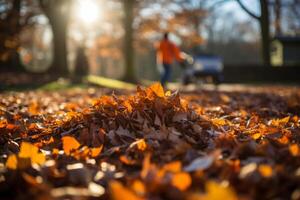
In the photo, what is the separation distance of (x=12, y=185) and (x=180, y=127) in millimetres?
1518

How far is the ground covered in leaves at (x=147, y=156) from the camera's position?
1891 millimetres

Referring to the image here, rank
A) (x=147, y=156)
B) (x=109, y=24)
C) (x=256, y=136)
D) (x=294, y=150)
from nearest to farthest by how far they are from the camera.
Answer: (x=147, y=156) < (x=294, y=150) < (x=256, y=136) < (x=109, y=24)

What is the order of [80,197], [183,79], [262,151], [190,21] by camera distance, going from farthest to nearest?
1. [190,21]
2. [183,79]
3. [262,151]
4. [80,197]

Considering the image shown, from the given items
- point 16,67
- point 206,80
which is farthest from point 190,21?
point 16,67

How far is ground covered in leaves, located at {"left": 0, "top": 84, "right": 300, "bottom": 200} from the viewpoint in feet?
6.20

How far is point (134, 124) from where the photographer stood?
3244 mm

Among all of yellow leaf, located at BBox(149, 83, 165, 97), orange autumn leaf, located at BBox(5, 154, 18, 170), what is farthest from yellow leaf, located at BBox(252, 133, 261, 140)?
orange autumn leaf, located at BBox(5, 154, 18, 170)

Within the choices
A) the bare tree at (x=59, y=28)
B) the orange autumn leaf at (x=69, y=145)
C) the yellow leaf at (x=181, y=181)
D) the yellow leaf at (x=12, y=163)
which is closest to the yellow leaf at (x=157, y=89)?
the orange autumn leaf at (x=69, y=145)

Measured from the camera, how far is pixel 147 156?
2277mm

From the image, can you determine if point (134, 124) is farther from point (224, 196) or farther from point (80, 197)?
point (224, 196)

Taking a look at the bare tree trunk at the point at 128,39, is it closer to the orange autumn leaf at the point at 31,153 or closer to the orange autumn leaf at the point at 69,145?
the orange autumn leaf at the point at 69,145

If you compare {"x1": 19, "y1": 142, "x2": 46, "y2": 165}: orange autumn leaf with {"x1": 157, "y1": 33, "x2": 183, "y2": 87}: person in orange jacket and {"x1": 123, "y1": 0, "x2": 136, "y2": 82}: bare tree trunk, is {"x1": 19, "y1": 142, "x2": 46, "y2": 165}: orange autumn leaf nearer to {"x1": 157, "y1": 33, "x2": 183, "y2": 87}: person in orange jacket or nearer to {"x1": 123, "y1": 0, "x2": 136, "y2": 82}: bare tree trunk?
{"x1": 157, "y1": 33, "x2": 183, "y2": 87}: person in orange jacket

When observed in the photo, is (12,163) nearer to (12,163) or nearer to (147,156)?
(12,163)

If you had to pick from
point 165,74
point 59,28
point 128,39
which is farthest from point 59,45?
point 165,74
